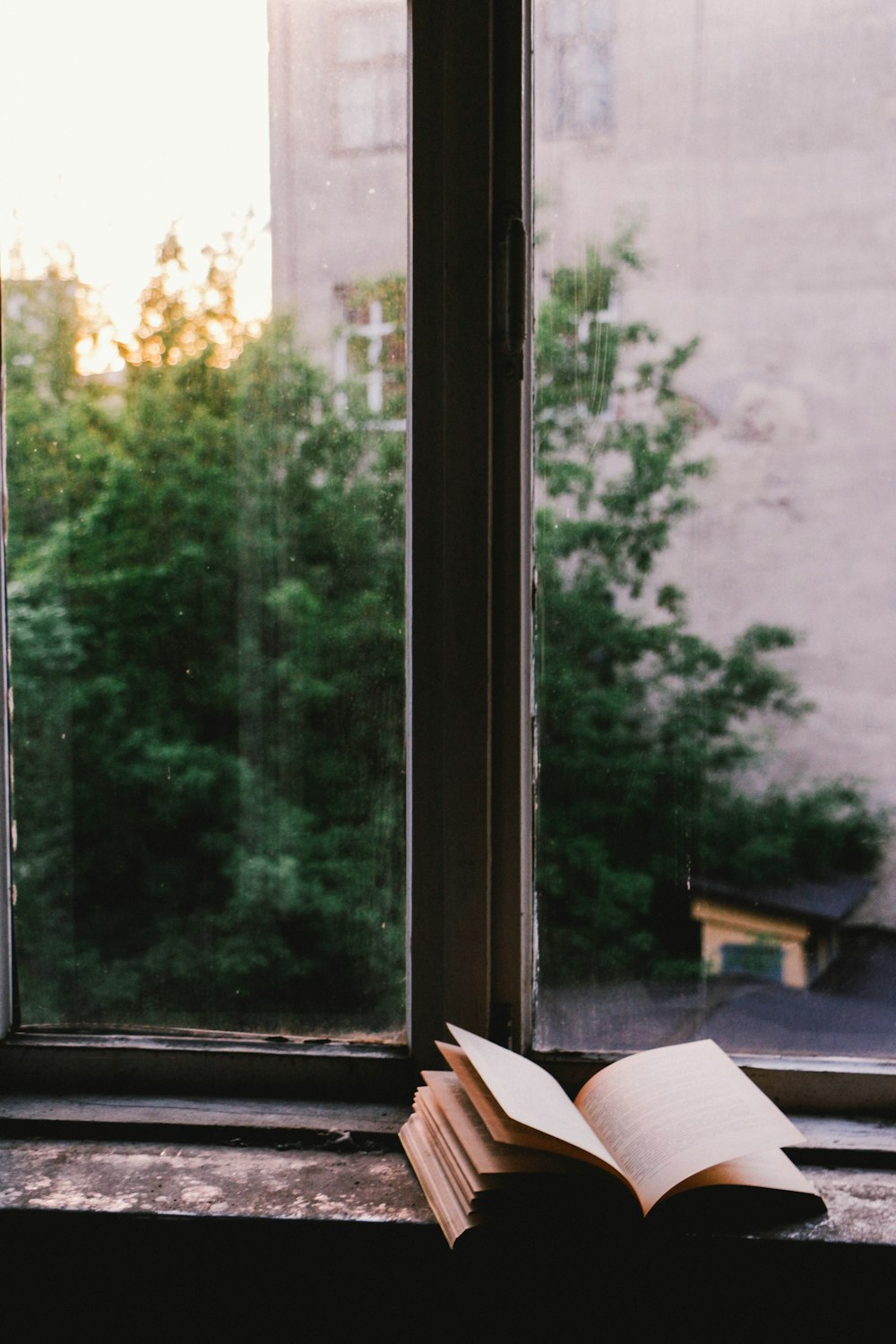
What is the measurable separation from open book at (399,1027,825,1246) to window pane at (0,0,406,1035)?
0.78ft

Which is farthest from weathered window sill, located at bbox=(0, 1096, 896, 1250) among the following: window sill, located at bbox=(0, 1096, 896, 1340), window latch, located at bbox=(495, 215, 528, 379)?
window latch, located at bbox=(495, 215, 528, 379)

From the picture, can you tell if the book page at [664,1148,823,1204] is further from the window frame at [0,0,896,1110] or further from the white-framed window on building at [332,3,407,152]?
the white-framed window on building at [332,3,407,152]

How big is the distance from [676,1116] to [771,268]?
84 centimetres

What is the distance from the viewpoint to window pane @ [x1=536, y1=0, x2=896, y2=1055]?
40.4 inches

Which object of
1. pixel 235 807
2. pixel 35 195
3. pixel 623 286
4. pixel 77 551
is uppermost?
pixel 35 195

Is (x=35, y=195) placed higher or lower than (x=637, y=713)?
higher

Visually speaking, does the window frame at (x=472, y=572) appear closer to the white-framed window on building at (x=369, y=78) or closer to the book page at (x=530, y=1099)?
the white-framed window on building at (x=369, y=78)

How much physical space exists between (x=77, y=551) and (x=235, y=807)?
1.14 feet

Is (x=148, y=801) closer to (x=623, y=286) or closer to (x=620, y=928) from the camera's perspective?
(x=620, y=928)

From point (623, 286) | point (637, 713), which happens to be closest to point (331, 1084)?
point (637, 713)

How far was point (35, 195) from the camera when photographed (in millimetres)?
1136

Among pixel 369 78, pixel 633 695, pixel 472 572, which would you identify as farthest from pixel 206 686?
pixel 369 78

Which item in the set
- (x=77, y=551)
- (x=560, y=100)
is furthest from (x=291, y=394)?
(x=560, y=100)

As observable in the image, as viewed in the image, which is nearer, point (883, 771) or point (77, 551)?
point (883, 771)
